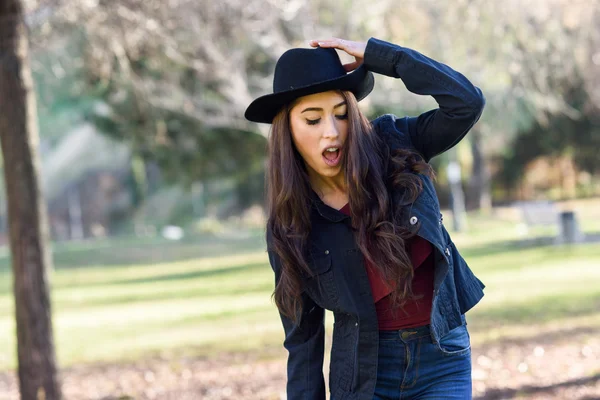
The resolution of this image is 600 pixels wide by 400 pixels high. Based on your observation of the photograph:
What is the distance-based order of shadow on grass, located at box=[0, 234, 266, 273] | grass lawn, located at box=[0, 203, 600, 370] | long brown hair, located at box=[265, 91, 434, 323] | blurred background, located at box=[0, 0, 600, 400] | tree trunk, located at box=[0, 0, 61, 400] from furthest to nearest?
1. shadow on grass, located at box=[0, 234, 266, 273]
2. grass lawn, located at box=[0, 203, 600, 370]
3. blurred background, located at box=[0, 0, 600, 400]
4. tree trunk, located at box=[0, 0, 61, 400]
5. long brown hair, located at box=[265, 91, 434, 323]

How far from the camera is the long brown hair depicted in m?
2.98

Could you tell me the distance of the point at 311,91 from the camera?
312cm

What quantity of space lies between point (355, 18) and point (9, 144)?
9.56 metres

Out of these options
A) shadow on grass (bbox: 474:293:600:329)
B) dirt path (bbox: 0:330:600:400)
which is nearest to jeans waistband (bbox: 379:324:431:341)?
dirt path (bbox: 0:330:600:400)

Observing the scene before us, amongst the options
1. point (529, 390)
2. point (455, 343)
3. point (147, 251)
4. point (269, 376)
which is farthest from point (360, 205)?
point (147, 251)

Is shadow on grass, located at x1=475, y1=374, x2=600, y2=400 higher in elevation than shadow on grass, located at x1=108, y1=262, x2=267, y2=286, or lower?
higher

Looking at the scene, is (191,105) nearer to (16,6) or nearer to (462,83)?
(16,6)

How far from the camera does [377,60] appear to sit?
319cm

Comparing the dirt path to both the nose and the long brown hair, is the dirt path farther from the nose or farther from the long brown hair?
the nose

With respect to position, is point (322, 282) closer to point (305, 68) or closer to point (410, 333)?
point (410, 333)

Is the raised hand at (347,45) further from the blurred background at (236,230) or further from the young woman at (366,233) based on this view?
the blurred background at (236,230)

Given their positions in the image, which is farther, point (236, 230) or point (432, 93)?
point (236, 230)

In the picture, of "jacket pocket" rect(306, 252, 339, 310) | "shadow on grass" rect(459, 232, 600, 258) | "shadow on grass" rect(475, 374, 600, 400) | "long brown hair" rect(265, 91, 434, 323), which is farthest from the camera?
"shadow on grass" rect(459, 232, 600, 258)

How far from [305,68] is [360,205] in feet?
1.77
